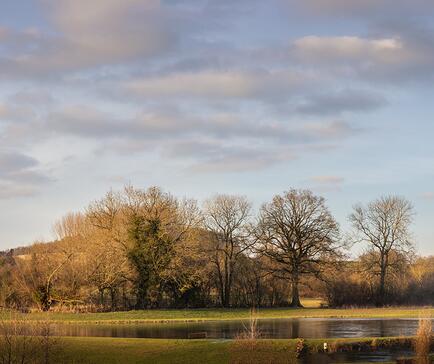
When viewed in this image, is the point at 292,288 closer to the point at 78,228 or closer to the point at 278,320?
the point at 278,320

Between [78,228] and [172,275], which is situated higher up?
[78,228]

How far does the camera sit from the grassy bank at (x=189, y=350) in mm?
31500

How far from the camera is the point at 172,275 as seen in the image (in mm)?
70875

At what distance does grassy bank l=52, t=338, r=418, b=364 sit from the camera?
103 feet

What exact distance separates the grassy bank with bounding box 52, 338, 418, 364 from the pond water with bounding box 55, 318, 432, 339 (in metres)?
4.39

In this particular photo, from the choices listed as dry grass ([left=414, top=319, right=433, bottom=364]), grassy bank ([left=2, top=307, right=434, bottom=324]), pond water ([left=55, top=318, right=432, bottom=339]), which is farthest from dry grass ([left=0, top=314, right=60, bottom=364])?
grassy bank ([left=2, top=307, right=434, bottom=324])

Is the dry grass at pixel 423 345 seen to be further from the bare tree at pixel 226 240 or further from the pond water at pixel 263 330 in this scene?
the bare tree at pixel 226 240

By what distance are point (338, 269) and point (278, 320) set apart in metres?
21.6

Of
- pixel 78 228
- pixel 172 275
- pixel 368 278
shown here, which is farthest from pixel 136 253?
pixel 368 278

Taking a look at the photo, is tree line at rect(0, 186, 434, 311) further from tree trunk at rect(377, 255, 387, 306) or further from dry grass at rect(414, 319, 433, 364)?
dry grass at rect(414, 319, 433, 364)

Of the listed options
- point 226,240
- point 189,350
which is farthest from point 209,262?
point 189,350

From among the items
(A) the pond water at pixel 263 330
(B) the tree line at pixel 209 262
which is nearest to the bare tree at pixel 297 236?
(B) the tree line at pixel 209 262

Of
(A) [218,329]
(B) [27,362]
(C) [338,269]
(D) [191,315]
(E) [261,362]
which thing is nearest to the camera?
(B) [27,362]

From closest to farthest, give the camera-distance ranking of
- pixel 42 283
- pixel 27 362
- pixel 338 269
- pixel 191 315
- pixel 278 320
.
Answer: pixel 27 362 < pixel 278 320 < pixel 191 315 < pixel 42 283 < pixel 338 269
